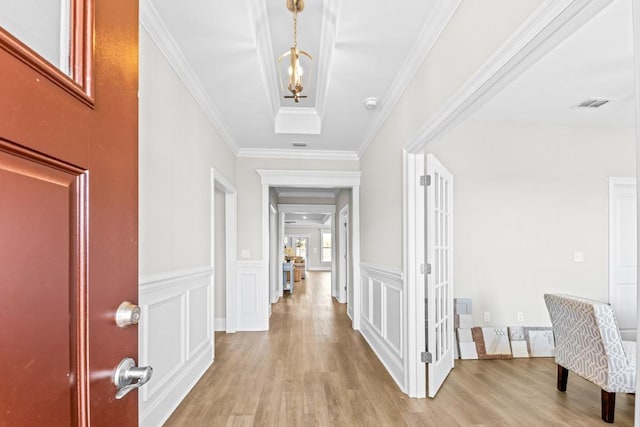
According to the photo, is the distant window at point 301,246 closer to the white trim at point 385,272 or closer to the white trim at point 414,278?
the white trim at point 385,272

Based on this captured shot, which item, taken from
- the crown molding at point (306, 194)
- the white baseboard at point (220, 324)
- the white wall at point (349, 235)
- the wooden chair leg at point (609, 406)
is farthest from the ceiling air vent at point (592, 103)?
the white baseboard at point (220, 324)

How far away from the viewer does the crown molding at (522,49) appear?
1178 millimetres

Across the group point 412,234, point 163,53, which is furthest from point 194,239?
point 412,234

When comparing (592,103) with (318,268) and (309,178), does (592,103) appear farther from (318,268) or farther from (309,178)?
(318,268)

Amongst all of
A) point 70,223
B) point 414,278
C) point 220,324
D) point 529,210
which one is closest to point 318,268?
point 220,324

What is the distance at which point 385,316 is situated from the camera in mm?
3711

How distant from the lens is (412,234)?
286cm

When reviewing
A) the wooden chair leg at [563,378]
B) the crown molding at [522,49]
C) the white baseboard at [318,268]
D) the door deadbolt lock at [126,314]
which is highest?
the crown molding at [522,49]

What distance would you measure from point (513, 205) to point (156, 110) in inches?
151

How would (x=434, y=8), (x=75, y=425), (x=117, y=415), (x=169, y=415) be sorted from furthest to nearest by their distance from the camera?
(x=169, y=415)
(x=434, y=8)
(x=117, y=415)
(x=75, y=425)

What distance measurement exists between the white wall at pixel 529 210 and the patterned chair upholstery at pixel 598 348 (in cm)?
130

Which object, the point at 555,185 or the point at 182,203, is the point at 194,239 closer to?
the point at 182,203

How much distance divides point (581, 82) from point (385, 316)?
280cm

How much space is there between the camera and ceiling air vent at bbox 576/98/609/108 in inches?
137
